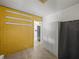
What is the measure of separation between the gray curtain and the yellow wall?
2.53m

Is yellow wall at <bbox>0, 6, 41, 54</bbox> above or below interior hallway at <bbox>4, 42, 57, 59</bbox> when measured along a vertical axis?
above

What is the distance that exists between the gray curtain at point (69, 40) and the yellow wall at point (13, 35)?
2.53 metres

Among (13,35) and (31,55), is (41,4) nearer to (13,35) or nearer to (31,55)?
(13,35)

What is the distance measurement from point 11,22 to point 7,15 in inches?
16.9

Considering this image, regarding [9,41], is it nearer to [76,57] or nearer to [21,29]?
[21,29]

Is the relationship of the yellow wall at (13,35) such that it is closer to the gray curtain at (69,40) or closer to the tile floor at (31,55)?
the tile floor at (31,55)

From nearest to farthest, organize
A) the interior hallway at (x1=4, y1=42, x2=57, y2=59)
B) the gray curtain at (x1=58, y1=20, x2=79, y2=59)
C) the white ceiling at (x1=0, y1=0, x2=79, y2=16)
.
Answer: the gray curtain at (x1=58, y1=20, x2=79, y2=59) → the white ceiling at (x1=0, y1=0, x2=79, y2=16) → the interior hallway at (x1=4, y1=42, x2=57, y2=59)

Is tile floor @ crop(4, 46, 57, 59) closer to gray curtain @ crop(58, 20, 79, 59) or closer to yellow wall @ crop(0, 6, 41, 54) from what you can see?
yellow wall @ crop(0, 6, 41, 54)

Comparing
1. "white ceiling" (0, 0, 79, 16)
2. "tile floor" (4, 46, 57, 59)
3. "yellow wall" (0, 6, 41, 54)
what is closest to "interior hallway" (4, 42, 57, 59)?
"tile floor" (4, 46, 57, 59)

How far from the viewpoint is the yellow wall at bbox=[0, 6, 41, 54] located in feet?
12.0

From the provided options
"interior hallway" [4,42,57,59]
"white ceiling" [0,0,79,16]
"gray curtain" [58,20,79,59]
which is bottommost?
"interior hallway" [4,42,57,59]

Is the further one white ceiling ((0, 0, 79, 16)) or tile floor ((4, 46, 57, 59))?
tile floor ((4, 46, 57, 59))

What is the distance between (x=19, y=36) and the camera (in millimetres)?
4465

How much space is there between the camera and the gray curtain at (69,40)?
2.40 metres
